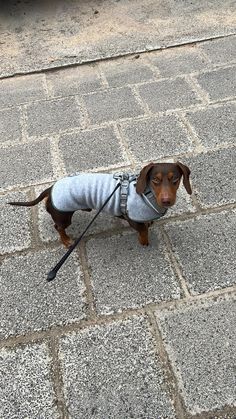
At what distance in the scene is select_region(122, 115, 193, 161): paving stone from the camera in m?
3.83

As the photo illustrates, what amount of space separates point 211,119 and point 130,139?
82 centimetres

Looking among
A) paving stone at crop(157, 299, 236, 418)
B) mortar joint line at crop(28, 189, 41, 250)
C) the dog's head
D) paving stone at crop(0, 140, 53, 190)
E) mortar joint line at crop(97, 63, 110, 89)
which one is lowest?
paving stone at crop(157, 299, 236, 418)

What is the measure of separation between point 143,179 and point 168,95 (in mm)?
2186

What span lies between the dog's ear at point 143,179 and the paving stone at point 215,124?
1420mm

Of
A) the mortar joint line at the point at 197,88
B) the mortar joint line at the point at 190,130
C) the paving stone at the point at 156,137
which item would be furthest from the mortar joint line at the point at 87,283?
the mortar joint line at the point at 197,88

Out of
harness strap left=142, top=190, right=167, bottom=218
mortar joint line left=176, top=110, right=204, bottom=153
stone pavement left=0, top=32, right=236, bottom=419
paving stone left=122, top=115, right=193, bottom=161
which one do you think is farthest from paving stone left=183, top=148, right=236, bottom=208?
harness strap left=142, top=190, right=167, bottom=218

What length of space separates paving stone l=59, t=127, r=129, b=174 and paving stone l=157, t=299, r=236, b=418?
1608 millimetres

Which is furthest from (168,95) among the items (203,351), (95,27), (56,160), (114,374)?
(114,374)

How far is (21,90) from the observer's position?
4.91 metres

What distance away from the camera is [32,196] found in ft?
11.6

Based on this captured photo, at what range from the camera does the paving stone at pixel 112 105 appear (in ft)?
14.2

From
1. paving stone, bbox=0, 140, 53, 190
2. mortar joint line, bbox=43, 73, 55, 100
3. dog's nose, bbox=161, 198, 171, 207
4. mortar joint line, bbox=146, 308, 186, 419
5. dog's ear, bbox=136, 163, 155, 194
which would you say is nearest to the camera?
mortar joint line, bbox=146, 308, 186, 419

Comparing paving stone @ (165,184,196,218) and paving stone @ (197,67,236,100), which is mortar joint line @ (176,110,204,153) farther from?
paving stone @ (165,184,196,218)

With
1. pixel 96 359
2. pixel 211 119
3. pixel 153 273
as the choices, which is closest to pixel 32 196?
pixel 153 273
